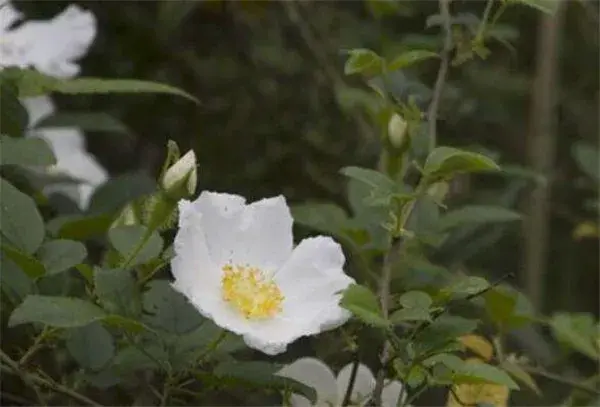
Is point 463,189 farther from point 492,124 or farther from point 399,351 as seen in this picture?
point 399,351

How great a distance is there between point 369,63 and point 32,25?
0.38 metres

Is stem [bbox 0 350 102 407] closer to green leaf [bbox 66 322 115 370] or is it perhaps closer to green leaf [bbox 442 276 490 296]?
green leaf [bbox 66 322 115 370]

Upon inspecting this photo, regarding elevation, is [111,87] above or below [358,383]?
above

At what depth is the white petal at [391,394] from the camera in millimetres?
732

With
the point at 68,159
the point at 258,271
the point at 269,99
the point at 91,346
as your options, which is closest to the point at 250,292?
the point at 258,271

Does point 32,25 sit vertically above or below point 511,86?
above

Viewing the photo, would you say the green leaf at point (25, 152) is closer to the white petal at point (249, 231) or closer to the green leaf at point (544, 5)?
the white petal at point (249, 231)

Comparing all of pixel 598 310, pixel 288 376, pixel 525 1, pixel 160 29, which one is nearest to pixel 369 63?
pixel 525 1

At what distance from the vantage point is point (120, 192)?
954 mm

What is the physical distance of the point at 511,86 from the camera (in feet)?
5.27

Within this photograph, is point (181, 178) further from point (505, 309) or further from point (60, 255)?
point (505, 309)

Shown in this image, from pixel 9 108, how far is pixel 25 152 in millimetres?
90

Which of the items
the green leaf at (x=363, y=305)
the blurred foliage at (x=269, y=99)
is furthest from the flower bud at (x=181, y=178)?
the blurred foliage at (x=269, y=99)

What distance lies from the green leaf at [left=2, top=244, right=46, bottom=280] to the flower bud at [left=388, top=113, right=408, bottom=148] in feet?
0.86
